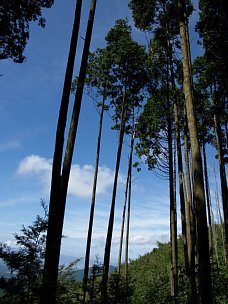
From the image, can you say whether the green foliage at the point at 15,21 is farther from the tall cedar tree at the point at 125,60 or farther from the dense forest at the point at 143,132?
the tall cedar tree at the point at 125,60

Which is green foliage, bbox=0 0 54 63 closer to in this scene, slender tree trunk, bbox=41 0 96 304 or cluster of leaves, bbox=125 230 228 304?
slender tree trunk, bbox=41 0 96 304

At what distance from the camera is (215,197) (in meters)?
23.3

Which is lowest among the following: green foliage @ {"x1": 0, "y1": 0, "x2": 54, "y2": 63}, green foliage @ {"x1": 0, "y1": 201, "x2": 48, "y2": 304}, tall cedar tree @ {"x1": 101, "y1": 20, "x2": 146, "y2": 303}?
green foliage @ {"x1": 0, "y1": 201, "x2": 48, "y2": 304}

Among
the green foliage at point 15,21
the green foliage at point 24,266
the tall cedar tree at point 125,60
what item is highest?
the tall cedar tree at point 125,60

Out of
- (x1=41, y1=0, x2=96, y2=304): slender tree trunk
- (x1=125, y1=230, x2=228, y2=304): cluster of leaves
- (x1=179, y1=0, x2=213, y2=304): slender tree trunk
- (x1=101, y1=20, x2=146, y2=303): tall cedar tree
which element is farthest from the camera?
(x1=101, y1=20, x2=146, y2=303): tall cedar tree

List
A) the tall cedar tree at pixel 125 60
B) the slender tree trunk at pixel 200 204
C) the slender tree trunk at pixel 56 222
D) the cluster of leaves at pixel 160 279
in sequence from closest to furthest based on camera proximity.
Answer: the slender tree trunk at pixel 56 222 < the slender tree trunk at pixel 200 204 < the cluster of leaves at pixel 160 279 < the tall cedar tree at pixel 125 60

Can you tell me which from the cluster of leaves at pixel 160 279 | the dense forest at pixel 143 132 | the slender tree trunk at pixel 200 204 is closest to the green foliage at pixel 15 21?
the dense forest at pixel 143 132

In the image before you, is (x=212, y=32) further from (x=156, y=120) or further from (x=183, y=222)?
(x=183, y=222)

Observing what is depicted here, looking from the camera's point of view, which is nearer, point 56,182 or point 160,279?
point 56,182

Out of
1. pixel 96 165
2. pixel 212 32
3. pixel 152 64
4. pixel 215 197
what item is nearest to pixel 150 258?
pixel 215 197

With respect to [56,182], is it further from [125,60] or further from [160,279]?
[160,279]

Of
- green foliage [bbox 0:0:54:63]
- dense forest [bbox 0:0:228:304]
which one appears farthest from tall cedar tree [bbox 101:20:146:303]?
green foliage [bbox 0:0:54:63]

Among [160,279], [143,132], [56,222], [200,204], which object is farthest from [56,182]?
[160,279]

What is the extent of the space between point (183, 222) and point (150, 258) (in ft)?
86.4
